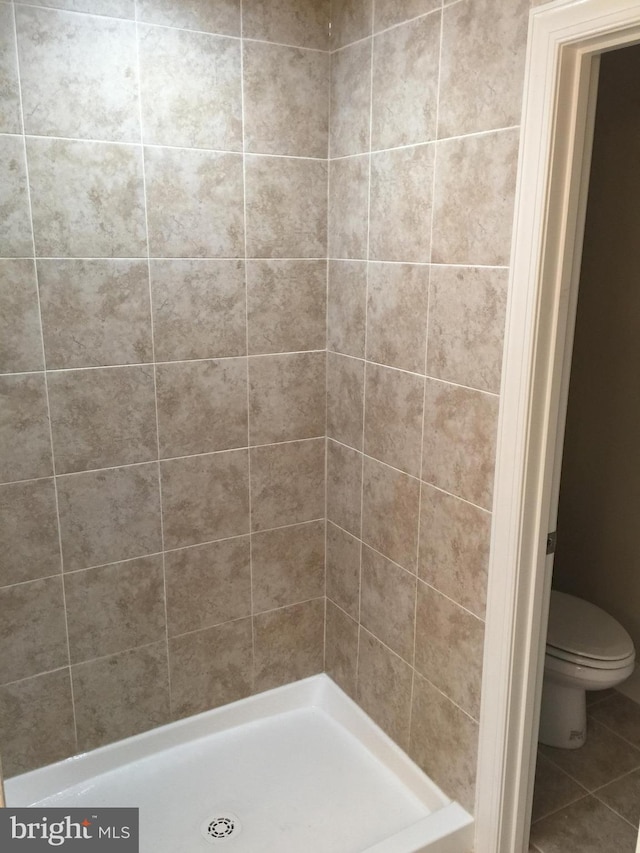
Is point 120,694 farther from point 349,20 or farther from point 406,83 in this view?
point 349,20

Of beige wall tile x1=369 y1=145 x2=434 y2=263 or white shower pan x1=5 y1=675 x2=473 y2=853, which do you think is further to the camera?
white shower pan x1=5 y1=675 x2=473 y2=853

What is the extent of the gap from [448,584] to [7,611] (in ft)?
3.93

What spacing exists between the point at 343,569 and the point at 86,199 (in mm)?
1358

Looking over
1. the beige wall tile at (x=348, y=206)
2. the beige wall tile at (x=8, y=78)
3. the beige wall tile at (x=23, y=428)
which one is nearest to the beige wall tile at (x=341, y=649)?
the beige wall tile at (x=23, y=428)

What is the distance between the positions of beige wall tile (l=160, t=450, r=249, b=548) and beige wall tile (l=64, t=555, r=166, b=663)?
0.12 meters

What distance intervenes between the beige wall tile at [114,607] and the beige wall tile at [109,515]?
0.14ft

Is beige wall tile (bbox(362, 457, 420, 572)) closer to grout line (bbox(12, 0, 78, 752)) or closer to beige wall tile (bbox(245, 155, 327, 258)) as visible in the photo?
beige wall tile (bbox(245, 155, 327, 258))

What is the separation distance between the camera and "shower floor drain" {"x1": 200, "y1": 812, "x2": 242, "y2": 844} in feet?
6.16

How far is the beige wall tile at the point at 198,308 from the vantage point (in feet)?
6.37

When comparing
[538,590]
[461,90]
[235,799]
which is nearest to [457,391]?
[538,590]

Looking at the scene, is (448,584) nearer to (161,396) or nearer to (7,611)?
(161,396)

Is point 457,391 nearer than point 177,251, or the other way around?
point 457,391

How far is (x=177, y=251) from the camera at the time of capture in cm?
194

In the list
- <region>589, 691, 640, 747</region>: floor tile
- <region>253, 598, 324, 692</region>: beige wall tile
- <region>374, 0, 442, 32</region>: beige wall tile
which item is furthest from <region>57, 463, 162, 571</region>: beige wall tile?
<region>589, 691, 640, 747</region>: floor tile
